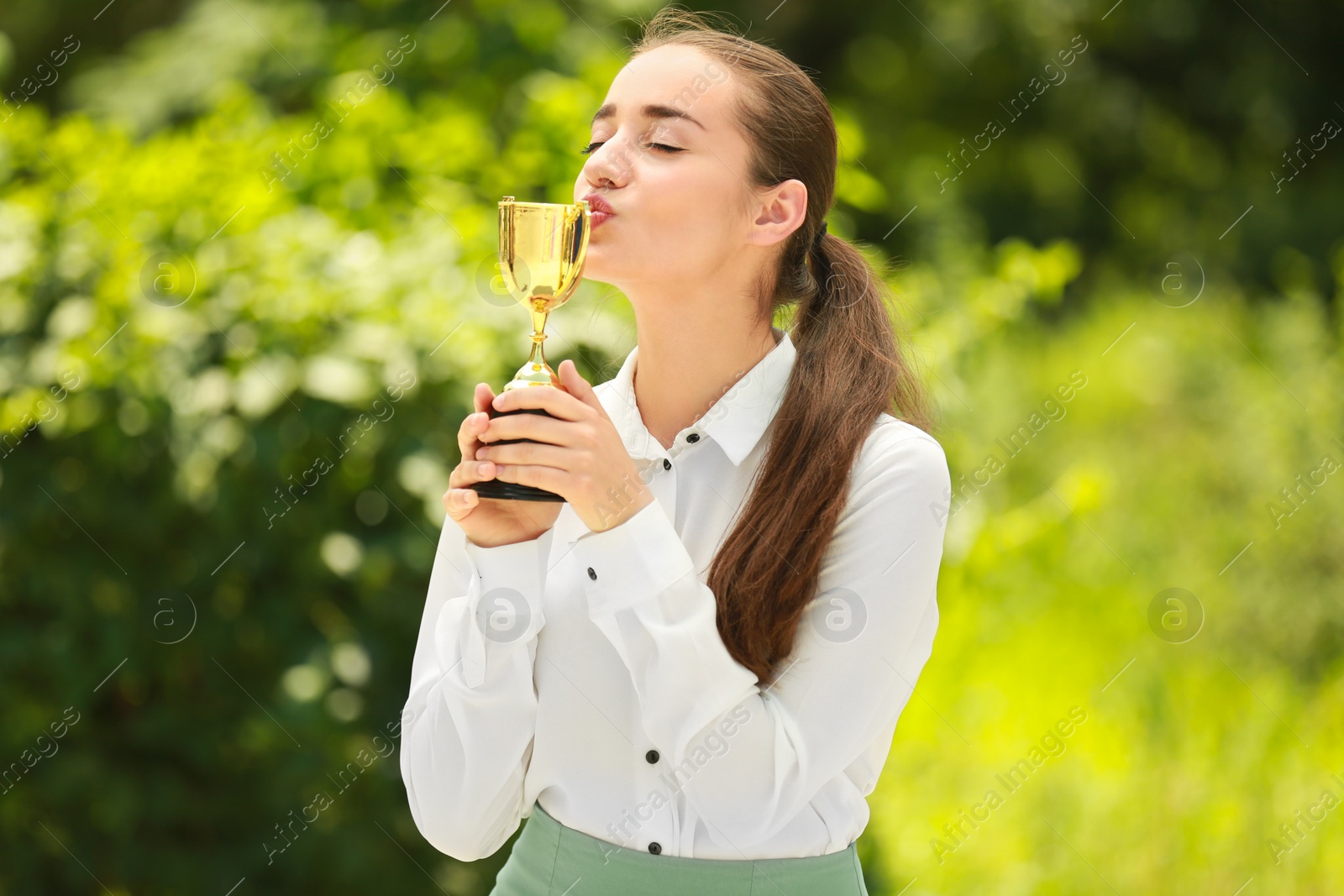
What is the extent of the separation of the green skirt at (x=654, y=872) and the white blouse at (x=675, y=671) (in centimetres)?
2

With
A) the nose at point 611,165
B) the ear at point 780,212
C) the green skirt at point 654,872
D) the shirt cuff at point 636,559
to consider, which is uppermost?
the nose at point 611,165

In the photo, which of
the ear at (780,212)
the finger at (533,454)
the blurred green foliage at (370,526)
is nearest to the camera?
the finger at (533,454)

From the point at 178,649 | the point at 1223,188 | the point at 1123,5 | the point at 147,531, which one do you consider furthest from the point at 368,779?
the point at 1223,188

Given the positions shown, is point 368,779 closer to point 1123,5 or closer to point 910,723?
point 910,723

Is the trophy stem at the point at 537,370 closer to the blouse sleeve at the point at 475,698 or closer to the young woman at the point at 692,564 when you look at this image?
the young woman at the point at 692,564

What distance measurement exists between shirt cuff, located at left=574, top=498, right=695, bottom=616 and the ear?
1.68ft

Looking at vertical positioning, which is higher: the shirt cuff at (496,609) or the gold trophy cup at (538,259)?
the gold trophy cup at (538,259)

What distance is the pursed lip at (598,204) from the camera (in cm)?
178

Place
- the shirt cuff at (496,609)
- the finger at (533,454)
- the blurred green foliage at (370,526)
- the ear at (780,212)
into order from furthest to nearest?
1. the blurred green foliage at (370,526)
2. the ear at (780,212)
3. the shirt cuff at (496,609)
4. the finger at (533,454)

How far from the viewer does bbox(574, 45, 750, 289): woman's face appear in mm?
1777

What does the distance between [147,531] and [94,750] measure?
2.12 ft

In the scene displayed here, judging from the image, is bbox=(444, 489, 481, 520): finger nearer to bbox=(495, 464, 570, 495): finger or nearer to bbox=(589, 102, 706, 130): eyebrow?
bbox=(495, 464, 570, 495): finger

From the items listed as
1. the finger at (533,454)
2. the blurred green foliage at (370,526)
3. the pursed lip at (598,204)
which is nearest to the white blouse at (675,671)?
the finger at (533,454)

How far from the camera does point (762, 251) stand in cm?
199
